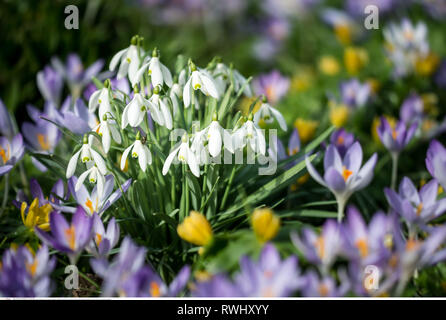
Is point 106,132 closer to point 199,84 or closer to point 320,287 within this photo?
point 199,84

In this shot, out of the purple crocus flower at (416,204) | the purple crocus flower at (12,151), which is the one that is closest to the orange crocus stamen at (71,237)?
the purple crocus flower at (12,151)

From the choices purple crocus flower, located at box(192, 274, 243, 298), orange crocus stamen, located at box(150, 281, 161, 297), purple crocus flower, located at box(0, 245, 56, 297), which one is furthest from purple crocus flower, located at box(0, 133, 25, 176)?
purple crocus flower, located at box(192, 274, 243, 298)

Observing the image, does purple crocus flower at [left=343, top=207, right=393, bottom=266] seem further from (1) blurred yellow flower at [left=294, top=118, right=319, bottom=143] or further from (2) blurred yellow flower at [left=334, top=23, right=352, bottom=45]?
(2) blurred yellow flower at [left=334, top=23, right=352, bottom=45]

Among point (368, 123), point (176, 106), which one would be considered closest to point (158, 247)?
point (176, 106)

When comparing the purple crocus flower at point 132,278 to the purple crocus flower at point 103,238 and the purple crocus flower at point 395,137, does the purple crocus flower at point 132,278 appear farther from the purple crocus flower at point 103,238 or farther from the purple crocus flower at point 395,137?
the purple crocus flower at point 395,137

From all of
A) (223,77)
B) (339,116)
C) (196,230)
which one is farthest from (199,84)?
(339,116)

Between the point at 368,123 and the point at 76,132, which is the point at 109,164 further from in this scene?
the point at 368,123

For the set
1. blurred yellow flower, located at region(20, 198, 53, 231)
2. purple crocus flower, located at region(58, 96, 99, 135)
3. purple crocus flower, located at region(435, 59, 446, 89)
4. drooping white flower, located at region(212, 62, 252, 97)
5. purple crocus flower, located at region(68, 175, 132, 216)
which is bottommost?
blurred yellow flower, located at region(20, 198, 53, 231)
